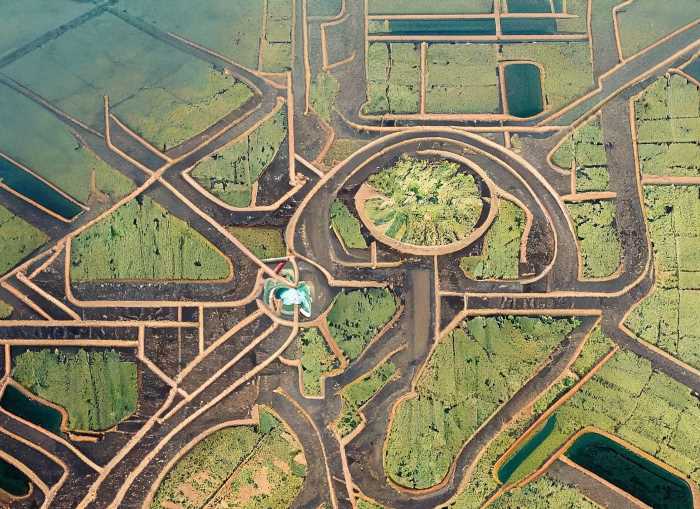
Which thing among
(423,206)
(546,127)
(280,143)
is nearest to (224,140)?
(280,143)

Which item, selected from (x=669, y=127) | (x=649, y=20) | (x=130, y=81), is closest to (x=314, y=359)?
(x=130, y=81)

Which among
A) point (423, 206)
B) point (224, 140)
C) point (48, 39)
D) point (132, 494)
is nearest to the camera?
point (132, 494)

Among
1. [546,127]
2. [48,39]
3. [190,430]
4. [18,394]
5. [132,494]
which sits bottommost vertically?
[132,494]

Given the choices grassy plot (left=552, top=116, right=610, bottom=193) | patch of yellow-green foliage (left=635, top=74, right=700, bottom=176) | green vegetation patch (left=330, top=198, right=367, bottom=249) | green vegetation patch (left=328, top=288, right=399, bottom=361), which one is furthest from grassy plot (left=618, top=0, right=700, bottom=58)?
green vegetation patch (left=328, top=288, right=399, bottom=361)

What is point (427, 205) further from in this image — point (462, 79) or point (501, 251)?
point (462, 79)

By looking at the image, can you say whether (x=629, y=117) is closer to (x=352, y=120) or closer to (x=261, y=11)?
(x=352, y=120)
